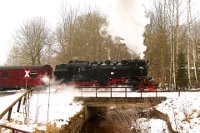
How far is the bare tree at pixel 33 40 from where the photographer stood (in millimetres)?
53594

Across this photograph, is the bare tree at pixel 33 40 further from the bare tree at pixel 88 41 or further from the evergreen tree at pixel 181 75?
the evergreen tree at pixel 181 75

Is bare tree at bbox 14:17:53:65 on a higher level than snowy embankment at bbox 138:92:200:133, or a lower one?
higher

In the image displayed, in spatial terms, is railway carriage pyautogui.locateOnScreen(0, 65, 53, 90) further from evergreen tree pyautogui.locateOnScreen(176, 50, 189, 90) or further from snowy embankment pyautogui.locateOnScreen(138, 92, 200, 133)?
snowy embankment pyautogui.locateOnScreen(138, 92, 200, 133)

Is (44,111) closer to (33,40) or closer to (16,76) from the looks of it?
(16,76)

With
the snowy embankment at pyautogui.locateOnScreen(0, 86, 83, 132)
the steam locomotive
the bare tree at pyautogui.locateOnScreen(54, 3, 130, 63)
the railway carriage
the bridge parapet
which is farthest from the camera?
the bare tree at pyautogui.locateOnScreen(54, 3, 130, 63)

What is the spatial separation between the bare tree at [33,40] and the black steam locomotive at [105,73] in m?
25.7

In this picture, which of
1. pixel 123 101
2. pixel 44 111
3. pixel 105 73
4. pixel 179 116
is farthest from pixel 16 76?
pixel 179 116

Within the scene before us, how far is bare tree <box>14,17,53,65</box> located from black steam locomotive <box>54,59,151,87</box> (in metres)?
25.7

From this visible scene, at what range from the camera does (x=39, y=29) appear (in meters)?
56.6

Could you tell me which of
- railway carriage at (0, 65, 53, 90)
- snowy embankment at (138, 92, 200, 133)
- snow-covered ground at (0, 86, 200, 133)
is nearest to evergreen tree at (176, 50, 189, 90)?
snow-covered ground at (0, 86, 200, 133)

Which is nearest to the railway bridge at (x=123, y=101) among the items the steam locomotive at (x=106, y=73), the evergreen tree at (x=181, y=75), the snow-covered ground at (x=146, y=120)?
the snow-covered ground at (x=146, y=120)

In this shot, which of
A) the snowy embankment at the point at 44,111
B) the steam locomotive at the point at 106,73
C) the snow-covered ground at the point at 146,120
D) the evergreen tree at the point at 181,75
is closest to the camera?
the snowy embankment at the point at 44,111

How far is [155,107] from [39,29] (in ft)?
133

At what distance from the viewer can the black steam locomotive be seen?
83.7ft
